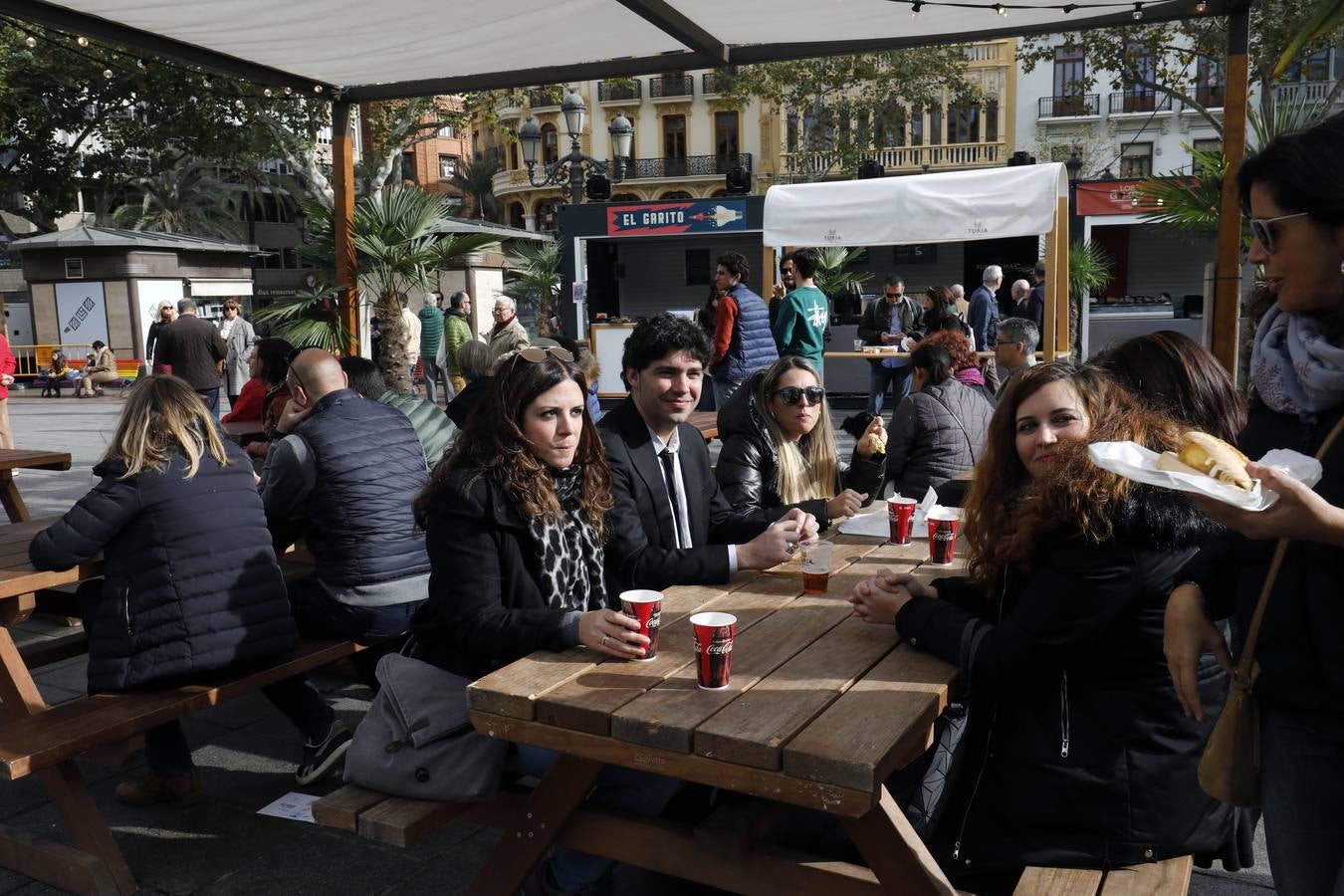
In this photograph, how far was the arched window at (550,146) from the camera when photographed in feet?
171

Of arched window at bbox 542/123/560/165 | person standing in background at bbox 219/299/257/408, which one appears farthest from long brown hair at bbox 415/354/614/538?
arched window at bbox 542/123/560/165

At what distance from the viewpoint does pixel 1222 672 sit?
6.70ft

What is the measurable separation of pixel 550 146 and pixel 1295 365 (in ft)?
177

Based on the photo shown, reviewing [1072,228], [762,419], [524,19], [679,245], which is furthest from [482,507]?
[679,245]

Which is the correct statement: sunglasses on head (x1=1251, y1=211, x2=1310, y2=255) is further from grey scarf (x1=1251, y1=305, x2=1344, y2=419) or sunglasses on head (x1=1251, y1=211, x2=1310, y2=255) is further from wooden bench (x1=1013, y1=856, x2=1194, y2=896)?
wooden bench (x1=1013, y1=856, x2=1194, y2=896)

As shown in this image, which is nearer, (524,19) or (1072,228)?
(524,19)

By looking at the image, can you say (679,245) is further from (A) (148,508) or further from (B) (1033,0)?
(A) (148,508)

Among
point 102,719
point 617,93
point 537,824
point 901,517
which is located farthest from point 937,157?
point 537,824

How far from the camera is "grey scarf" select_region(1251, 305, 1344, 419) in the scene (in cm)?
136

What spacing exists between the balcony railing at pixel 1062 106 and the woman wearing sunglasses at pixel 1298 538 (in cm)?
4195

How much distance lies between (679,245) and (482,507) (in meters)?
19.0

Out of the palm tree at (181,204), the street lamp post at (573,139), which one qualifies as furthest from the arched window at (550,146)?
the street lamp post at (573,139)

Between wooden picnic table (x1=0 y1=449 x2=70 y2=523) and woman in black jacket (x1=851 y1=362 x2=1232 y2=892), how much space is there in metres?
5.35

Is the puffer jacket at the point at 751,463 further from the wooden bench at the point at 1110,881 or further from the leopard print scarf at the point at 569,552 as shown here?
the wooden bench at the point at 1110,881
